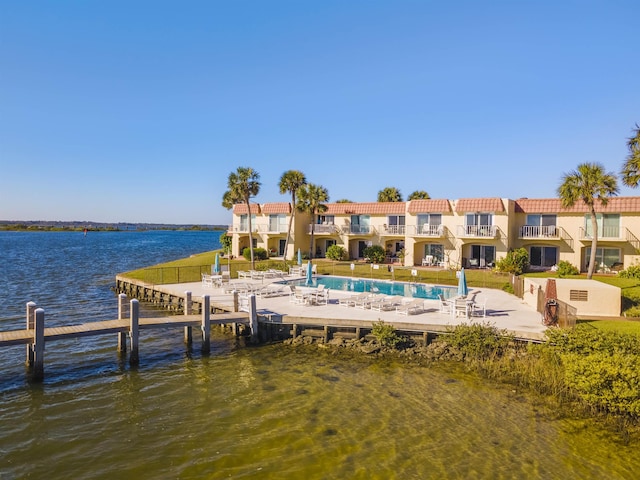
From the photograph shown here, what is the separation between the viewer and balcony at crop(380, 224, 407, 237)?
43188 millimetres

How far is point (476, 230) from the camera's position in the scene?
38312mm

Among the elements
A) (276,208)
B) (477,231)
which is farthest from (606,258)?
(276,208)

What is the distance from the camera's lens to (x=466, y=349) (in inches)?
653

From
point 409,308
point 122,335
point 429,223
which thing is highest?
point 429,223

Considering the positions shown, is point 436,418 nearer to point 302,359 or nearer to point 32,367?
point 302,359

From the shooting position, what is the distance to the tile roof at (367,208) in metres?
44.0

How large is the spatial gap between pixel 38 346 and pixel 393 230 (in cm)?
3410

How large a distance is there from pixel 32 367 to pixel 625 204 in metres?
40.5


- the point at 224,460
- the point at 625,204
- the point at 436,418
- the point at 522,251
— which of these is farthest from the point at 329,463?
the point at 625,204

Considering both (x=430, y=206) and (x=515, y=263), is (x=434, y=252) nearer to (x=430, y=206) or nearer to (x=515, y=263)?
(x=430, y=206)

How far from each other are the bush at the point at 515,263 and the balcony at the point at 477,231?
2338 millimetres

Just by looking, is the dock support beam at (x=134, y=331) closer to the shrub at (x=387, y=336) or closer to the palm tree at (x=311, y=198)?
the shrub at (x=387, y=336)

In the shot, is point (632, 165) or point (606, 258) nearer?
point (632, 165)

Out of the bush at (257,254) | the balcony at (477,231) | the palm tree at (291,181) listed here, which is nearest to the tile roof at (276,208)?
the palm tree at (291,181)
